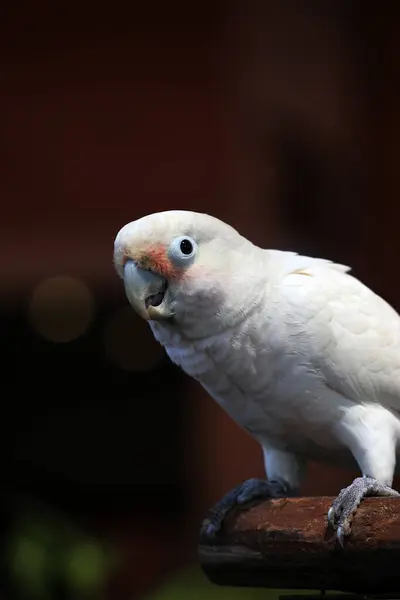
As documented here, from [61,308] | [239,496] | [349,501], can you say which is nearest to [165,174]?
[61,308]

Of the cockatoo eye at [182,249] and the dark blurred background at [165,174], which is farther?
the dark blurred background at [165,174]

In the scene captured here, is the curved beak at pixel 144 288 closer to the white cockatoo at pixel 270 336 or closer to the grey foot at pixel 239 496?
the white cockatoo at pixel 270 336

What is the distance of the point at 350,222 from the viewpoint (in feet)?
10.3

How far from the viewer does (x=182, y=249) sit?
122 cm

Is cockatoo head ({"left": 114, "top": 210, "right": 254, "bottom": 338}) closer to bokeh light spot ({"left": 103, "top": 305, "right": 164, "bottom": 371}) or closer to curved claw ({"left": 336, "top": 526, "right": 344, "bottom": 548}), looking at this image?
curved claw ({"left": 336, "top": 526, "right": 344, "bottom": 548})

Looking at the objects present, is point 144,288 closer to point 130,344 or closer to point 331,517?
point 331,517

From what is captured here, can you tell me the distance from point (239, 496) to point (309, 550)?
26 cm

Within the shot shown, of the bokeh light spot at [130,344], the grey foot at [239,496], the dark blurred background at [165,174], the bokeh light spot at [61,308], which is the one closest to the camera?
the grey foot at [239,496]

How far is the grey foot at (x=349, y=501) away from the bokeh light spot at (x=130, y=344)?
2.01 m

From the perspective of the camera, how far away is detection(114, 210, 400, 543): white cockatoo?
1.23 metres

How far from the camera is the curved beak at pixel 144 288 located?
3.99 ft

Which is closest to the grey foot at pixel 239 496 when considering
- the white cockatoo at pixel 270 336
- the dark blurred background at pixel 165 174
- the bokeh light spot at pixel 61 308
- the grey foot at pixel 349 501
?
the white cockatoo at pixel 270 336

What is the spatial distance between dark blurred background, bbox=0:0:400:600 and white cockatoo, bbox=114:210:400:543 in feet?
4.95

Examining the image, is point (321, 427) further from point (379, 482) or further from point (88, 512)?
point (88, 512)
